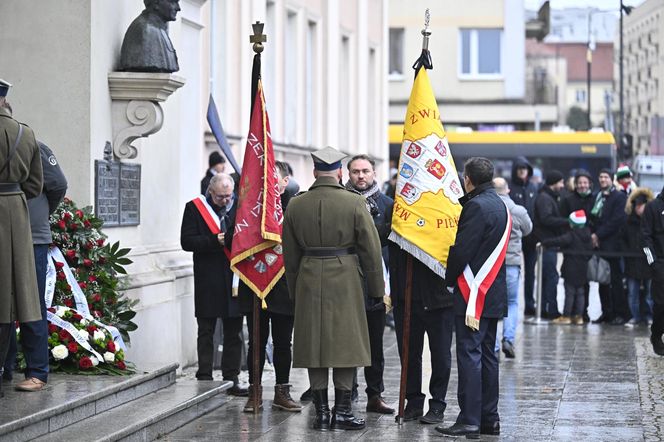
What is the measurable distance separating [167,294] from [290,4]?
34.3ft

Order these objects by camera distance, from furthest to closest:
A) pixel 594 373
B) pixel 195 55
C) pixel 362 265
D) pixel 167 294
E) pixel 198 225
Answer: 1. pixel 195 55
2. pixel 594 373
3. pixel 167 294
4. pixel 198 225
5. pixel 362 265

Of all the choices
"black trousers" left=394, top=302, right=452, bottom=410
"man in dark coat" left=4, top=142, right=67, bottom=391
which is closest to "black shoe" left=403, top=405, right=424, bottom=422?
"black trousers" left=394, top=302, right=452, bottom=410

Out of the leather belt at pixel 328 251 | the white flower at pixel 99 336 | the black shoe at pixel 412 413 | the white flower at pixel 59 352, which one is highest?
the leather belt at pixel 328 251

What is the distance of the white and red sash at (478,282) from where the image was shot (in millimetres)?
10469

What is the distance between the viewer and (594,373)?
14.5 meters

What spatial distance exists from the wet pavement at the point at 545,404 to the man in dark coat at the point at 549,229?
9.38ft

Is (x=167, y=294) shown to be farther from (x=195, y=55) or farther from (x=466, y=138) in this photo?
(x=466, y=138)

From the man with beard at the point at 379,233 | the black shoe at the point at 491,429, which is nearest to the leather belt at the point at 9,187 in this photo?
the man with beard at the point at 379,233

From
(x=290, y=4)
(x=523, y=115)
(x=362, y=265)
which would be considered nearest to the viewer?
(x=362, y=265)

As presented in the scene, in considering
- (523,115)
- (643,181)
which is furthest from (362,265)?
(523,115)

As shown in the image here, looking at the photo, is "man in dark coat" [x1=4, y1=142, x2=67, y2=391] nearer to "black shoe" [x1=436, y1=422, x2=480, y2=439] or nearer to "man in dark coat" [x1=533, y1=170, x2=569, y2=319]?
"black shoe" [x1=436, y1=422, x2=480, y2=439]

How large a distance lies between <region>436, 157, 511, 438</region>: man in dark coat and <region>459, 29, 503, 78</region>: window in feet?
141

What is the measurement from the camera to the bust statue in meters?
12.3

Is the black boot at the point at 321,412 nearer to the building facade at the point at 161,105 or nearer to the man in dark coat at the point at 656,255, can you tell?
the building facade at the point at 161,105
